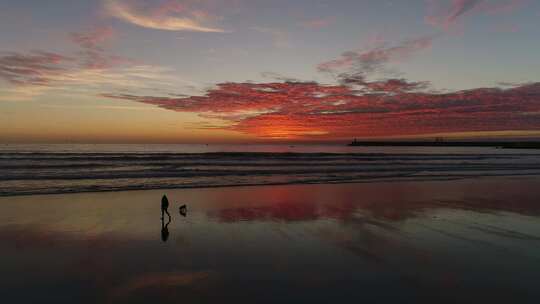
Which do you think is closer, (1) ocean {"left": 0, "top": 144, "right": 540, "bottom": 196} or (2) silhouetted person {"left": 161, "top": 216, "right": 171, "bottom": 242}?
(2) silhouetted person {"left": 161, "top": 216, "right": 171, "bottom": 242}

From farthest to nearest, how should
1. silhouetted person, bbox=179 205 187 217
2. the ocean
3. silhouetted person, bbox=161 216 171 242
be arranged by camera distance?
the ocean → silhouetted person, bbox=179 205 187 217 → silhouetted person, bbox=161 216 171 242

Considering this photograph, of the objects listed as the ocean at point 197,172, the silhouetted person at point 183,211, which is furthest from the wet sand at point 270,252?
the ocean at point 197,172

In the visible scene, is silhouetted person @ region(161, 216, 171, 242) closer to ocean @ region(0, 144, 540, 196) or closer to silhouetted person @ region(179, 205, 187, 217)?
silhouetted person @ region(179, 205, 187, 217)

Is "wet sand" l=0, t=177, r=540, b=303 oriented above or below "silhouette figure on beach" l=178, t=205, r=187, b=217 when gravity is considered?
below

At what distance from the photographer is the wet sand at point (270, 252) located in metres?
6.08

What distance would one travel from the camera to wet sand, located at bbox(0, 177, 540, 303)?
6.08 meters

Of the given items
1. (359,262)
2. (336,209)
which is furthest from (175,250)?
(336,209)

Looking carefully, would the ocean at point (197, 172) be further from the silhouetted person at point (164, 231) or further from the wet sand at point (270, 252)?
the silhouetted person at point (164, 231)

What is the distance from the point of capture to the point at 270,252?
8.30 meters

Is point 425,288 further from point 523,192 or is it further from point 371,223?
point 523,192

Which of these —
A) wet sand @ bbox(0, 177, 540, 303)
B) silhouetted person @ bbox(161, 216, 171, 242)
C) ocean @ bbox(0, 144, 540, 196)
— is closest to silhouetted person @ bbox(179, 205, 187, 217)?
wet sand @ bbox(0, 177, 540, 303)

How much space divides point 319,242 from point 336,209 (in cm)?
489

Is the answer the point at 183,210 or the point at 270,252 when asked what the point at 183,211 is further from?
the point at 270,252

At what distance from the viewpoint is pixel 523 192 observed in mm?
18797
